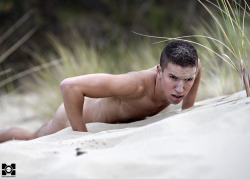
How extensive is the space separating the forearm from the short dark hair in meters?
0.68

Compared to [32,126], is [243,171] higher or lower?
lower

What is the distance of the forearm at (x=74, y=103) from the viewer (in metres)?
2.66

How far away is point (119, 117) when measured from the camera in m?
3.11

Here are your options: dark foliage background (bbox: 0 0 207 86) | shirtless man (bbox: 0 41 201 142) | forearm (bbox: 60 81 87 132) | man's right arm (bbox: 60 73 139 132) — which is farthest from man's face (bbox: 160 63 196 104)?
dark foliage background (bbox: 0 0 207 86)

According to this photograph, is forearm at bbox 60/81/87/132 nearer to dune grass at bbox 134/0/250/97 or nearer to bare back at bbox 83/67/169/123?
bare back at bbox 83/67/169/123

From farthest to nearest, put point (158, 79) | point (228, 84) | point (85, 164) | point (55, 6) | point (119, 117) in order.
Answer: point (55, 6) < point (228, 84) < point (119, 117) < point (158, 79) < point (85, 164)

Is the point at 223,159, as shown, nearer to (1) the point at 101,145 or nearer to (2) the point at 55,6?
(1) the point at 101,145

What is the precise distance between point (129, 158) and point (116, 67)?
4375 mm

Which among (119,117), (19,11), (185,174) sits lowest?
(185,174)

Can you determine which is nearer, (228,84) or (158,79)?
(158,79)

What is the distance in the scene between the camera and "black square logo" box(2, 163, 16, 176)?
149 centimetres

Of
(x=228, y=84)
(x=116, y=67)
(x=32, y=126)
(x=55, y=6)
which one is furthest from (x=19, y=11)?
(x=228, y=84)

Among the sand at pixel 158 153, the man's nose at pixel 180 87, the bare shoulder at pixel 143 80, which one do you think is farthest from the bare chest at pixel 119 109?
the sand at pixel 158 153

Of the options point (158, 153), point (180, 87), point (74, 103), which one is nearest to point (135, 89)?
point (180, 87)
